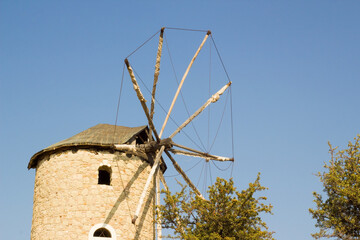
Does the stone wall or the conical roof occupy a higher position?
the conical roof

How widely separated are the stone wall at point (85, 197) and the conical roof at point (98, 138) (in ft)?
1.03

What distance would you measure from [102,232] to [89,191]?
165 centimetres

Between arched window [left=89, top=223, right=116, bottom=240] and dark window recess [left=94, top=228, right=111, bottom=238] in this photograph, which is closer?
arched window [left=89, top=223, right=116, bottom=240]

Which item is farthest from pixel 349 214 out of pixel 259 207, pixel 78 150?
pixel 78 150

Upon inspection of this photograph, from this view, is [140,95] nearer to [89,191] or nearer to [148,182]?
[148,182]

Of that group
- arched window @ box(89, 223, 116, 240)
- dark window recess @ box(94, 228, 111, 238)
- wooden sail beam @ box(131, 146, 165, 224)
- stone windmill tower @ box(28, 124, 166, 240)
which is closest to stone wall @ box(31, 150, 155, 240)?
stone windmill tower @ box(28, 124, 166, 240)

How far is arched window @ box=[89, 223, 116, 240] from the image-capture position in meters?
21.0

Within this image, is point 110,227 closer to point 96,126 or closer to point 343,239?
point 96,126

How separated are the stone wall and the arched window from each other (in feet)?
0.46

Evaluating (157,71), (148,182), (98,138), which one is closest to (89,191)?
(148,182)

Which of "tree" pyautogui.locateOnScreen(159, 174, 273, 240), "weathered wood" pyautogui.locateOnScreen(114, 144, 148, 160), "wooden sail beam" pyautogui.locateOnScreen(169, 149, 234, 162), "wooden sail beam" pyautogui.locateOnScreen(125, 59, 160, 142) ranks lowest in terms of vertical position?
"tree" pyautogui.locateOnScreen(159, 174, 273, 240)

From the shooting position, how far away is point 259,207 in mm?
20016

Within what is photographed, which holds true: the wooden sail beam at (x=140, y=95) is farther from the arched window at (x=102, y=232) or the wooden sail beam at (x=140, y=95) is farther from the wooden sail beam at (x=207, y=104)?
the arched window at (x=102, y=232)

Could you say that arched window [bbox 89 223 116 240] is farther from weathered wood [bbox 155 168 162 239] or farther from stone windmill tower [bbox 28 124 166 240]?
weathered wood [bbox 155 168 162 239]
